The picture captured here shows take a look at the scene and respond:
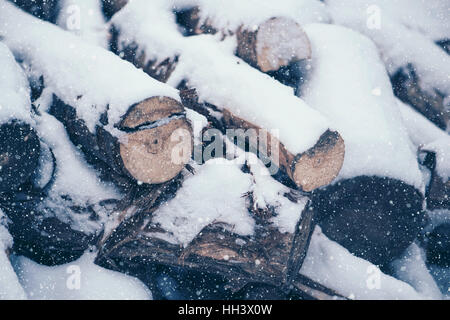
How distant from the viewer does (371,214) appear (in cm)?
210

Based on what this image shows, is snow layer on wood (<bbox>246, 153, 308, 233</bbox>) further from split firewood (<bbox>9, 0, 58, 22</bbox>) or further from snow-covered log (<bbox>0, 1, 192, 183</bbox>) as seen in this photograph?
split firewood (<bbox>9, 0, 58, 22</bbox>)

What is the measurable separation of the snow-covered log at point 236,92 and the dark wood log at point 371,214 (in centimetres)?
31

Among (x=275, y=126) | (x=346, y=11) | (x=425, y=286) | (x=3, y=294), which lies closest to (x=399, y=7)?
(x=346, y=11)

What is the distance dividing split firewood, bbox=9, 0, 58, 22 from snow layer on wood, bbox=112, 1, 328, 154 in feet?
1.64

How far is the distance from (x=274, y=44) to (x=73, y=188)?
148 centimetres

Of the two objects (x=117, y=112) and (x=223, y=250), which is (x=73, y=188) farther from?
(x=223, y=250)

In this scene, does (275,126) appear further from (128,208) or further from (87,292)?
(87,292)

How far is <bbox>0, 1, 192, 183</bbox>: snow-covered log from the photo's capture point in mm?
1479

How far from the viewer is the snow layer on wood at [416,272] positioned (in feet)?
7.32

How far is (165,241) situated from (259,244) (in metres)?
0.50

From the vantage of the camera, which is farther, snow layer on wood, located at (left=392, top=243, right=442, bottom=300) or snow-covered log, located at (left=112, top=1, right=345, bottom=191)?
snow layer on wood, located at (left=392, top=243, right=442, bottom=300)

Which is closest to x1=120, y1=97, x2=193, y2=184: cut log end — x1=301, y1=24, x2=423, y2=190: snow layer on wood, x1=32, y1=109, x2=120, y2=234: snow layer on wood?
x1=32, y1=109, x2=120, y2=234: snow layer on wood

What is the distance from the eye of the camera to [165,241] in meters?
1.73

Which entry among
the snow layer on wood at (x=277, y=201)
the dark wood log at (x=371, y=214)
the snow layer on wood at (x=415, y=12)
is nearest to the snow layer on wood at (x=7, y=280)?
the snow layer on wood at (x=277, y=201)
